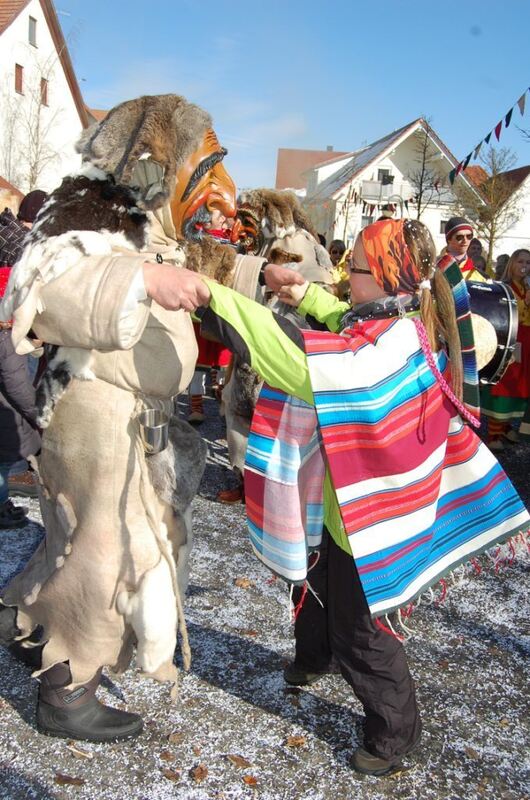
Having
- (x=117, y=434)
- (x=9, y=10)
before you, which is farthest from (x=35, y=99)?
(x=117, y=434)

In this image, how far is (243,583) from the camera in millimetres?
3375

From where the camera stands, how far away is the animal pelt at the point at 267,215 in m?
4.43

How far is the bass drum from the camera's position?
8.29 feet

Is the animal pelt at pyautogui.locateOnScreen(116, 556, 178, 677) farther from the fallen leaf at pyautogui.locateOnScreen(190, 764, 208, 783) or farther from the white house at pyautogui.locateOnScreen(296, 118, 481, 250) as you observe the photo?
the white house at pyautogui.locateOnScreen(296, 118, 481, 250)

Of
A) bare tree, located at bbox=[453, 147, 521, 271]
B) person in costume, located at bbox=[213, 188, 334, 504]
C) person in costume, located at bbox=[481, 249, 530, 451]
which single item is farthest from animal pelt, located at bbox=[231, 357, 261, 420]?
bare tree, located at bbox=[453, 147, 521, 271]

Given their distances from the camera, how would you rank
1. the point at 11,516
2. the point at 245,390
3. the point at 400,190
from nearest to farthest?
1. the point at 11,516
2. the point at 245,390
3. the point at 400,190

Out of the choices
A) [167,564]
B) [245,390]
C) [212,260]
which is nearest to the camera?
[167,564]

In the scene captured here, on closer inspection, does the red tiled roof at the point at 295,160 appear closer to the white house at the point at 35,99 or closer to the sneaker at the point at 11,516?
the white house at the point at 35,99

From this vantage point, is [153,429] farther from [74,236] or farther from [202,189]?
[202,189]

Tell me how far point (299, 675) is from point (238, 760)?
45 cm

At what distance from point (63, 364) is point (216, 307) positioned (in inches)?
21.8

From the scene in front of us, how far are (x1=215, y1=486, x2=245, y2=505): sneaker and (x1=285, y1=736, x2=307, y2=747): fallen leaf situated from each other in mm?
2315

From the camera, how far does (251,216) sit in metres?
4.46

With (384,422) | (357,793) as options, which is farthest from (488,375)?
(357,793)
